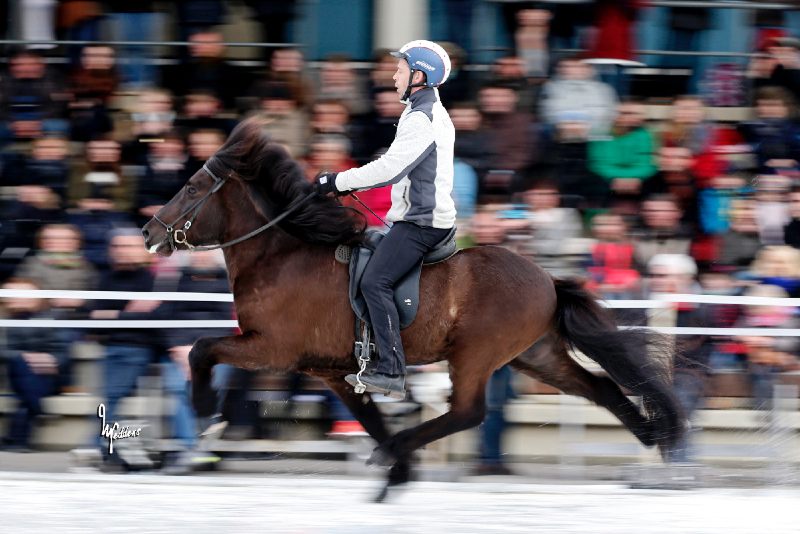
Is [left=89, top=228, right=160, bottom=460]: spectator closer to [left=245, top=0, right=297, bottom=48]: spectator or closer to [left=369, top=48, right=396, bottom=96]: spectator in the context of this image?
[left=369, top=48, right=396, bottom=96]: spectator

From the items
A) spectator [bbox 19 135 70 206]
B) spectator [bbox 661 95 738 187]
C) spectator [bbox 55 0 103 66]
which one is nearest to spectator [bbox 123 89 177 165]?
spectator [bbox 19 135 70 206]

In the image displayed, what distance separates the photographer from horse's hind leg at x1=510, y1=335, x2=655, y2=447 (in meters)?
7.02

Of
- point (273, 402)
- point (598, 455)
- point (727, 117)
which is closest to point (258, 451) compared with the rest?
point (273, 402)

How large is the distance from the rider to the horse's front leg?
1.76ft

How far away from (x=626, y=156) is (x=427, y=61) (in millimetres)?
3020

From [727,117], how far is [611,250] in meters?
1.97

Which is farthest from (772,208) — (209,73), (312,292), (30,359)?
(30,359)

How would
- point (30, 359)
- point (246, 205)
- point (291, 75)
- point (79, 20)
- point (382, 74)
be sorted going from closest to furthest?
point (246, 205) → point (30, 359) → point (382, 74) → point (291, 75) → point (79, 20)

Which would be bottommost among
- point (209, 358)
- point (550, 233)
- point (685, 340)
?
point (685, 340)

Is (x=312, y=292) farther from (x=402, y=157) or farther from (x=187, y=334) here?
(x=187, y=334)

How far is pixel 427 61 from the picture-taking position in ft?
20.9

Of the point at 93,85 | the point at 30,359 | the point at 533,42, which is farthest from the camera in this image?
the point at 533,42

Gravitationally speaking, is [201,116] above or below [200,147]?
above

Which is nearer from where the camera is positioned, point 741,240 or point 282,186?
point 282,186
